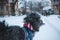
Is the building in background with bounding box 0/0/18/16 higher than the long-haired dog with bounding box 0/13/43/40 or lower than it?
higher

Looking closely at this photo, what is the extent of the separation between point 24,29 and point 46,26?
0.59 ft

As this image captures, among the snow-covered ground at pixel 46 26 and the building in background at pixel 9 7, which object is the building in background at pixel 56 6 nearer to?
the snow-covered ground at pixel 46 26

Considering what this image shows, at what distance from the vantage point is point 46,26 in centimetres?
113

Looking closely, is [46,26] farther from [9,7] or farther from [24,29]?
[9,7]

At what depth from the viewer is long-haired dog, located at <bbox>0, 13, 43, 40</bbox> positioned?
1.10 m

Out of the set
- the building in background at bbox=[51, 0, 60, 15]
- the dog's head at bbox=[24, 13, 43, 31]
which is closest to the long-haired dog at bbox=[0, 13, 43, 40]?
the dog's head at bbox=[24, 13, 43, 31]

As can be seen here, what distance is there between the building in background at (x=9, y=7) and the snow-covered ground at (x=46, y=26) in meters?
0.04

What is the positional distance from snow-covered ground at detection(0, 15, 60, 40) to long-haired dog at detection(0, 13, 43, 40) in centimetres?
3

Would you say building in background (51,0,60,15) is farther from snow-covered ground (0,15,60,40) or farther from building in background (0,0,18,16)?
building in background (0,0,18,16)

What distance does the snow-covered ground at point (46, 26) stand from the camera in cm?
111

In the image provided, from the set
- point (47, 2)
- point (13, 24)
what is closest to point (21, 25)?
point (13, 24)

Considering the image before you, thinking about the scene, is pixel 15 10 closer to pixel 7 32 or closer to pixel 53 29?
pixel 7 32

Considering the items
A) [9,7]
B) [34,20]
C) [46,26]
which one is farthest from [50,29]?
[9,7]

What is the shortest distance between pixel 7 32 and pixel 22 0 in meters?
0.30
